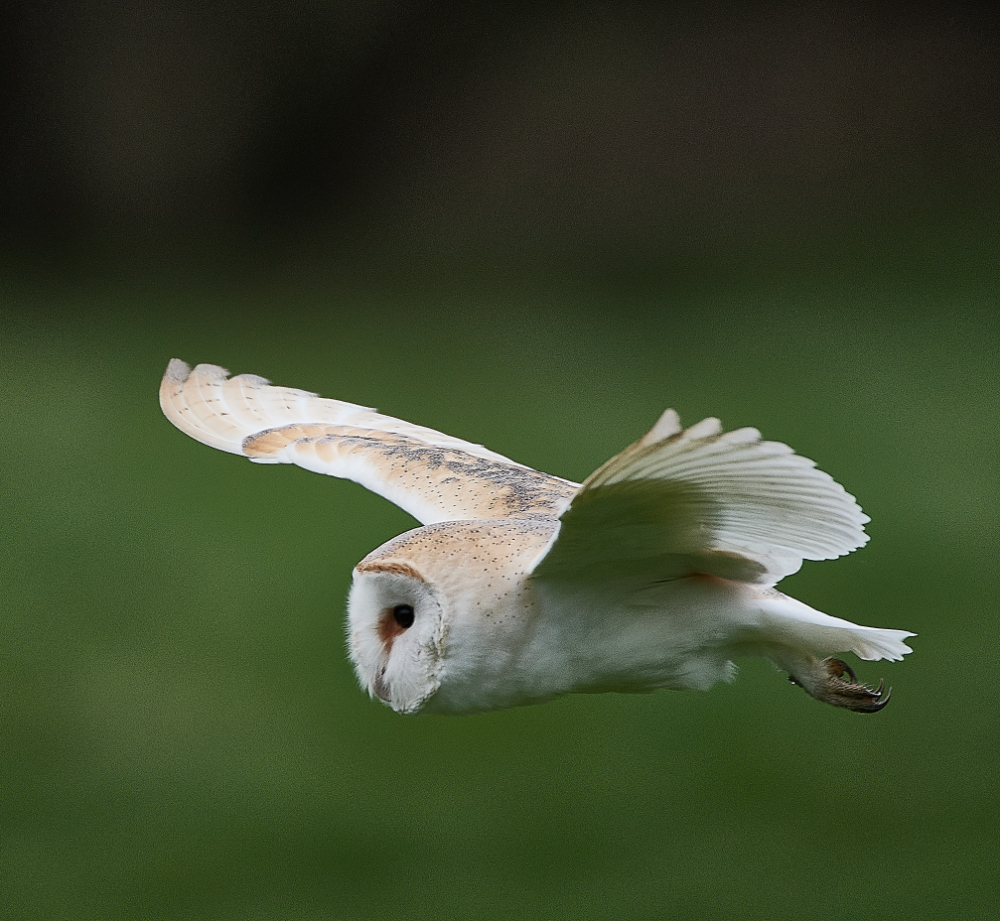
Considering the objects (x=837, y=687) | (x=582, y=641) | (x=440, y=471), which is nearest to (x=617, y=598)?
(x=582, y=641)

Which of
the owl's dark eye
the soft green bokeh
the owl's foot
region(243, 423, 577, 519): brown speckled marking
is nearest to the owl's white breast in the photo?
the owl's dark eye

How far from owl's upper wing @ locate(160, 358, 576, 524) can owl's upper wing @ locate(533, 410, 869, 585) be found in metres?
0.35

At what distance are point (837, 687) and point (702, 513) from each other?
55 centimetres

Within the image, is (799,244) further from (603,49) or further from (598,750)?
(598,750)

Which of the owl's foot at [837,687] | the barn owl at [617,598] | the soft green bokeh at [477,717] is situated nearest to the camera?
the barn owl at [617,598]

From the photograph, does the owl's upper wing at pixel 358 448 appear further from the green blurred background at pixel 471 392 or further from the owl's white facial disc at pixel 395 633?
the green blurred background at pixel 471 392

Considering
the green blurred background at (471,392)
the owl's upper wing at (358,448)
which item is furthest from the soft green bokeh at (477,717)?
the owl's upper wing at (358,448)

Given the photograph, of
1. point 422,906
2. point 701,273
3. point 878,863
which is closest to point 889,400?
point 701,273

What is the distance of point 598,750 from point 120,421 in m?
5.50

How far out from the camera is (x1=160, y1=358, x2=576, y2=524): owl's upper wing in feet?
9.80

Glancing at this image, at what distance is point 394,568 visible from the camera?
2.39 metres

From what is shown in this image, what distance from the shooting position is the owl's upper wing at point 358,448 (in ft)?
9.80

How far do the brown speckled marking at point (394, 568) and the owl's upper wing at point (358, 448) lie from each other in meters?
0.37

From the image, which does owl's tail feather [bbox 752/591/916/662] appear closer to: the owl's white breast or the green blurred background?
the owl's white breast
